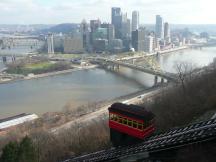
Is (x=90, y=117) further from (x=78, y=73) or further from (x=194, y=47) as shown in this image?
(x=194, y=47)

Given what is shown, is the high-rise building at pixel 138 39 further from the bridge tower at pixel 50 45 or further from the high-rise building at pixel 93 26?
the bridge tower at pixel 50 45

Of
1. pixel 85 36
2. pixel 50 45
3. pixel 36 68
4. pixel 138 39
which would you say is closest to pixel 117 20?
pixel 85 36

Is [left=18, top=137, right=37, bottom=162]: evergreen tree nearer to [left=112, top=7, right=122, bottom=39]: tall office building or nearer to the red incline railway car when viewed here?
the red incline railway car

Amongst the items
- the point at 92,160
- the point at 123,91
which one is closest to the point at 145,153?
the point at 92,160

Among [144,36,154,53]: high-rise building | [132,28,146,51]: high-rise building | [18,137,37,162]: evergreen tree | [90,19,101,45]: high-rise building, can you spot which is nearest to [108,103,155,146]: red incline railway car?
[18,137,37,162]: evergreen tree

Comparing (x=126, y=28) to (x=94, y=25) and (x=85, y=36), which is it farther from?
(x=85, y=36)
